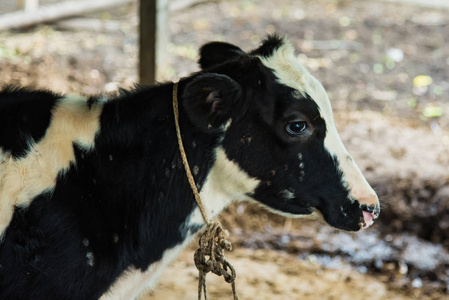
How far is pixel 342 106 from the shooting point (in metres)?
7.17

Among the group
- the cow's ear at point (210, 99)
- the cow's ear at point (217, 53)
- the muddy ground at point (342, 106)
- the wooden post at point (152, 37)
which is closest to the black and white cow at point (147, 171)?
the cow's ear at point (210, 99)

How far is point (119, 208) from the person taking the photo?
2.67 metres

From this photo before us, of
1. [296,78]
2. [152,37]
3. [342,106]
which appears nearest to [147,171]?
[296,78]

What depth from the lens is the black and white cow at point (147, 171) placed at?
253cm

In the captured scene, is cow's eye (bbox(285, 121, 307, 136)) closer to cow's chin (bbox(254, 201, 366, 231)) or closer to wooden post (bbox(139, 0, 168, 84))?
cow's chin (bbox(254, 201, 366, 231))

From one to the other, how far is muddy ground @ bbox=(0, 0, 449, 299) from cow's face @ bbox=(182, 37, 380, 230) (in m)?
1.63

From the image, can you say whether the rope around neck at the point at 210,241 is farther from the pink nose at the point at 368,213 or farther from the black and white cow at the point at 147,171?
the pink nose at the point at 368,213

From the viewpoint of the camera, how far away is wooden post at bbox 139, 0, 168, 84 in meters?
5.32

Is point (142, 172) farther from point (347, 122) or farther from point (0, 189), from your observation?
point (347, 122)

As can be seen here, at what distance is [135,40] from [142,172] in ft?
20.8

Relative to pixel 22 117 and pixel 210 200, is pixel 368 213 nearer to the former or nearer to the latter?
pixel 210 200

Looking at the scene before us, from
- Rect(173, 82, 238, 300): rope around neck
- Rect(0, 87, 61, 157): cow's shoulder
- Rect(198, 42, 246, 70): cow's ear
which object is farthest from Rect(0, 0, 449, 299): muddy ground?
Rect(0, 87, 61, 157): cow's shoulder

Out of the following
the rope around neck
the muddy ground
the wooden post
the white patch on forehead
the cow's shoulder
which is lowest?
the muddy ground

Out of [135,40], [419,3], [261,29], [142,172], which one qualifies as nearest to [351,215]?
[142,172]
